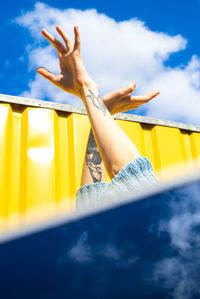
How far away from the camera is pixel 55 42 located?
5.98ft

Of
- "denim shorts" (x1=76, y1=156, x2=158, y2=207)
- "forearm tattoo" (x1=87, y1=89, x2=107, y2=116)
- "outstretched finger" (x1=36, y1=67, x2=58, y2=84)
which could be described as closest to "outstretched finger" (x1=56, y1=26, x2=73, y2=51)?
"outstretched finger" (x1=36, y1=67, x2=58, y2=84)

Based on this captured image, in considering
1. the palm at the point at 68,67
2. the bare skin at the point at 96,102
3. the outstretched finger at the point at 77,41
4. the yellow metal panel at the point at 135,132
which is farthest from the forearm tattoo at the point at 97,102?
the yellow metal panel at the point at 135,132

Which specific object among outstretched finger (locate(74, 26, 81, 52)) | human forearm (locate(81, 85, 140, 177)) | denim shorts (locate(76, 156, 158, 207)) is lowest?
denim shorts (locate(76, 156, 158, 207))

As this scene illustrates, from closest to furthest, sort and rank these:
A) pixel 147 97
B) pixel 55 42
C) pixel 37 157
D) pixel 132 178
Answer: pixel 132 178 < pixel 37 157 < pixel 55 42 < pixel 147 97

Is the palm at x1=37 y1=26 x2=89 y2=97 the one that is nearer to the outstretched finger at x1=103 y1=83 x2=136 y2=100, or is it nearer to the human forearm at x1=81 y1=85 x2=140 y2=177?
the outstretched finger at x1=103 y1=83 x2=136 y2=100

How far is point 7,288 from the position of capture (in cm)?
44

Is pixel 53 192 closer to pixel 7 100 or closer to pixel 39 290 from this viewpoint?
pixel 7 100

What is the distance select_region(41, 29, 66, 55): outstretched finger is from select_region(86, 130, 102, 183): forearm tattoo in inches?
20.6

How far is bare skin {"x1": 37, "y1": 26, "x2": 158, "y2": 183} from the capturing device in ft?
4.22

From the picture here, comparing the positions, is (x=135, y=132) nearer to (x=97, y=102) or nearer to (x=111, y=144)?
(x=97, y=102)

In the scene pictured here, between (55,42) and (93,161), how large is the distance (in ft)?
2.36

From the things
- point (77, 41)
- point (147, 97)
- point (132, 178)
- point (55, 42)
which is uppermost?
point (55, 42)

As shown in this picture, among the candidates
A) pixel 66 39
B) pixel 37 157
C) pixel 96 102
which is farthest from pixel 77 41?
pixel 37 157

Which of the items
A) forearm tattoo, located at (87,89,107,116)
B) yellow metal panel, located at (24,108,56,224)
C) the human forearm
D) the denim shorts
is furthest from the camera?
yellow metal panel, located at (24,108,56,224)
